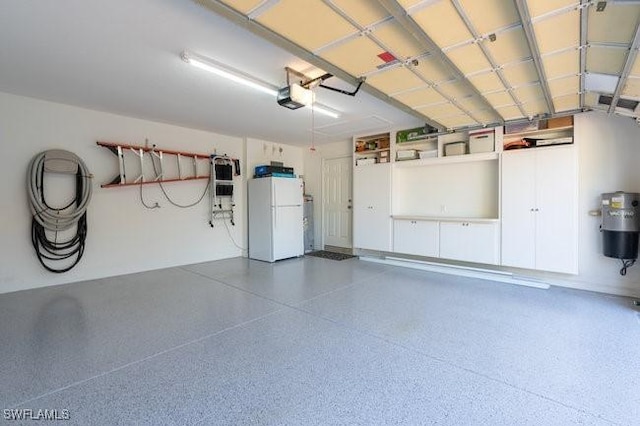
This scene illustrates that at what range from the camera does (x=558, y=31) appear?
2.09 meters

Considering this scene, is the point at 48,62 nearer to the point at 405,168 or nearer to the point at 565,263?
the point at 405,168

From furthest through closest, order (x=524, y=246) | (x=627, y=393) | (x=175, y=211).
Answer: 1. (x=175, y=211)
2. (x=524, y=246)
3. (x=627, y=393)

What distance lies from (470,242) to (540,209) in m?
1.07

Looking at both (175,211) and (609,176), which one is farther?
(175,211)

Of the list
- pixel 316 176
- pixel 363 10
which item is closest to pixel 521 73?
pixel 363 10

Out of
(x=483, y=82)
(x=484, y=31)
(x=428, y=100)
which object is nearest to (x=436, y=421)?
(x=484, y=31)

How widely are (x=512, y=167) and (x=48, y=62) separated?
591 centimetres

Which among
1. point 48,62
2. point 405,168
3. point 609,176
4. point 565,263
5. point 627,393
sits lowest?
point 627,393

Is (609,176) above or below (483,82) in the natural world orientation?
below

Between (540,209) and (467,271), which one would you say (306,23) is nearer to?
(540,209)

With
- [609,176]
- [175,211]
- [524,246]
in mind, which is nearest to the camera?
[609,176]

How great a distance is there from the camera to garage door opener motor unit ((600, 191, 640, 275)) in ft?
11.9

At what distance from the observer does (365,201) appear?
6234 millimetres

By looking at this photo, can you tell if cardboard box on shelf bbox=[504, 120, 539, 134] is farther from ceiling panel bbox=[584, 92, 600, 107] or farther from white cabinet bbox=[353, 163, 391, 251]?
white cabinet bbox=[353, 163, 391, 251]
